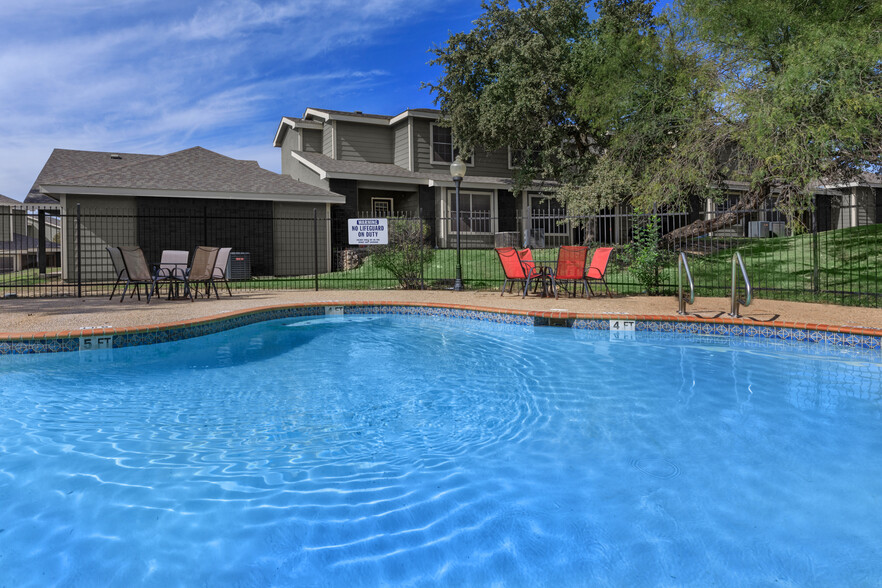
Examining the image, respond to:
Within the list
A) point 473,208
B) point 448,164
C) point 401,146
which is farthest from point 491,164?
point 401,146

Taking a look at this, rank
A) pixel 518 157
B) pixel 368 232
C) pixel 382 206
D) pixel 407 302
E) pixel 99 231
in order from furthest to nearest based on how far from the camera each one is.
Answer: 1. pixel 382 206
2. pixel 518 157
3. pixel 99 231
4. pixel 368 232
5. pixel 407 302

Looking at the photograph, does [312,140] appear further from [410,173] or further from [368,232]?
[368,232]

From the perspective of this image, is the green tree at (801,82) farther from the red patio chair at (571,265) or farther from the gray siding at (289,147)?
the gray siding at (289,147)

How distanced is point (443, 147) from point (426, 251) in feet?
32.9

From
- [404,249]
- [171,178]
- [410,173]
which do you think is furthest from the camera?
[410,173]

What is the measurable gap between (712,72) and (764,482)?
12.0m

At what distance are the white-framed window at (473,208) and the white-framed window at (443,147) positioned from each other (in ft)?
4.76

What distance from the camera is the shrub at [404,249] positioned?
11.8 metres

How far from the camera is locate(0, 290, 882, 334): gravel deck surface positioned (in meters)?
6.79

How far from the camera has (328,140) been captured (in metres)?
20.7

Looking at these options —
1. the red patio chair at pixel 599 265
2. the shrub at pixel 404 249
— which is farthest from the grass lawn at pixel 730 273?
the red patio chair at pixel 599 265

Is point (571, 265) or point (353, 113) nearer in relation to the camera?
point (571, 265)

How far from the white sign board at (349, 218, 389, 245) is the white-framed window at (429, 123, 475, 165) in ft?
31.8

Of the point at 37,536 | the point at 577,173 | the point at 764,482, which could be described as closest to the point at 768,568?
the point at 764,482
